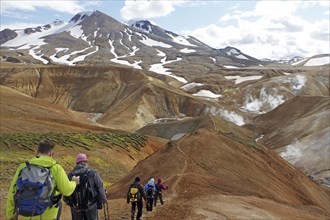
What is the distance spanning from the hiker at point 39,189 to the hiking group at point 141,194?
27.4 feet

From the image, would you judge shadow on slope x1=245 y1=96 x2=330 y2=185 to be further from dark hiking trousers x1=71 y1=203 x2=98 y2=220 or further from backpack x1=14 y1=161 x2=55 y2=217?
backpack x1=14 y1=161 x2=55 y2=217

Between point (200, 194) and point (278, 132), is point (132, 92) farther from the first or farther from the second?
point (200, 194)

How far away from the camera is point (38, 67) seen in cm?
15725

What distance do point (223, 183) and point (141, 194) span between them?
13.2 meters

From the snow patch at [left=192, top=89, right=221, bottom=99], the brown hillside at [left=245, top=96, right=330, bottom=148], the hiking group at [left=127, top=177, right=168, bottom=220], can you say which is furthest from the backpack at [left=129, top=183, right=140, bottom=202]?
the snow patch at [left=192, top=89, right=221, bottom=99]

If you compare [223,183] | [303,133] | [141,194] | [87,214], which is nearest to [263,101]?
[303,133]

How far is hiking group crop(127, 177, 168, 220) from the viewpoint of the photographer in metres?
15.8

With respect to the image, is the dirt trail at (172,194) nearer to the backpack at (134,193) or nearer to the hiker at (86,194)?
the backpack at (134,193)

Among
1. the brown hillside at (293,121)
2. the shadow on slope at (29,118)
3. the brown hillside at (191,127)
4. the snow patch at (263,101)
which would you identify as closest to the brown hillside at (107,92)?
the snow patch at (263,101)

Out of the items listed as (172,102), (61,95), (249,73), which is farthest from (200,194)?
(249,73)

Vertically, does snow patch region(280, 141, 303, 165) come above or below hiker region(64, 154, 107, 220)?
above

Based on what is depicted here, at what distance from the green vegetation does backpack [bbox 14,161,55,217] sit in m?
39.3

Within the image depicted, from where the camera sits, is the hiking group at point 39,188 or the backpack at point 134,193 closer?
the hiking group at point 39,188

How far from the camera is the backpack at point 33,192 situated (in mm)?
7047
